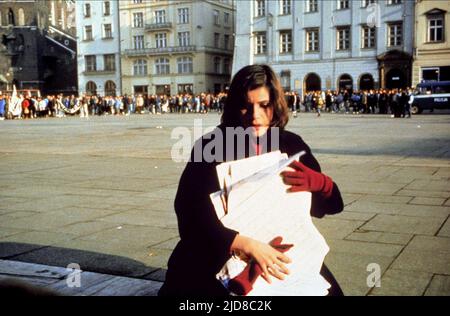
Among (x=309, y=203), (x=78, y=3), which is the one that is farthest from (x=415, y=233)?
(x=78, y=3)

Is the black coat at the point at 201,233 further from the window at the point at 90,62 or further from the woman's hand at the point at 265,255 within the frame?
the window at the point at 90,62

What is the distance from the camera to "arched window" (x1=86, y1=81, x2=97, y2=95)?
201ft

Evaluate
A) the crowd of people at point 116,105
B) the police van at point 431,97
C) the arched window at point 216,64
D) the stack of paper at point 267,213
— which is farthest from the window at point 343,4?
the stack of paper at point 267,213

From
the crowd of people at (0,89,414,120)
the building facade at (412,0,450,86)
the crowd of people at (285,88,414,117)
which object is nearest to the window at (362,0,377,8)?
the building facade at (412,0,450,86)

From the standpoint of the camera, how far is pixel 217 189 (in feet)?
6.96

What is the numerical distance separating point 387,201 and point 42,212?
12.4ft

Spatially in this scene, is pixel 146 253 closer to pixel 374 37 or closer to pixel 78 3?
pixel 374 37

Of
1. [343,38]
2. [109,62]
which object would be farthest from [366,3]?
[109,62]

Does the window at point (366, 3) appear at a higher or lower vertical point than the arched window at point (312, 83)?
higher

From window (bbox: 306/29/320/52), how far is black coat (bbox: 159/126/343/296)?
4409 centimetres

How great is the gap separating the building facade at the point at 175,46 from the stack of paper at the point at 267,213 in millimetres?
54168

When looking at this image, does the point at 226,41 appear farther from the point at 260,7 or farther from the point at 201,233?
the point at 201,233

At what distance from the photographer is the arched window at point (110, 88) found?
60156 millimetres

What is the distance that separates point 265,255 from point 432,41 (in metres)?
41.7
